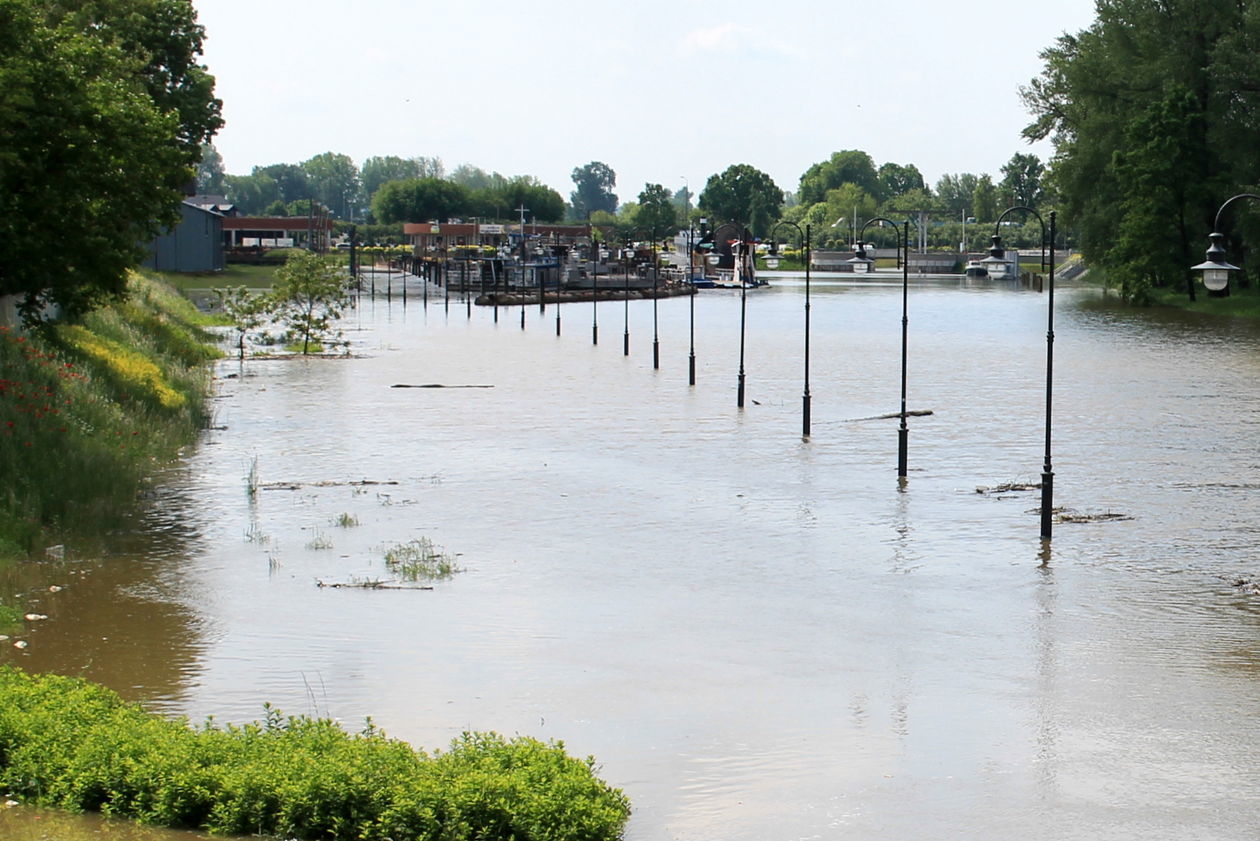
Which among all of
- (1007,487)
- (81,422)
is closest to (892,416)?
(1007,487)

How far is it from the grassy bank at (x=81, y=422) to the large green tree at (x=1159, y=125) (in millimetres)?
65058

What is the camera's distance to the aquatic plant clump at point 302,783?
455 inches

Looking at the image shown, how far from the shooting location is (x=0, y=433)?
25.3m

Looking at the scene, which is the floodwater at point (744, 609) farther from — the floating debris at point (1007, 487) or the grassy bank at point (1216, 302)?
the grassy bank at point (1216, 302)

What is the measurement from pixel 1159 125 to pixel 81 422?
3056 inches

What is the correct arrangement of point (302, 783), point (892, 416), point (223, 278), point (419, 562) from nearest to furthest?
point (302, 783) < point (419, 562) < point (892, 416) < point (223, 278)

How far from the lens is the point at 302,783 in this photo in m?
11.8

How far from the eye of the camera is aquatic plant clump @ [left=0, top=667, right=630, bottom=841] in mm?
11562

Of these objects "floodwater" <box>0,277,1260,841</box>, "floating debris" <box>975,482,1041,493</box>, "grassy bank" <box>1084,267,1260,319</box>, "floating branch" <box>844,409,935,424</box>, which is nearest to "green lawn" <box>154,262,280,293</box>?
"grassy bank" <box>1084,267,1260,319</box>

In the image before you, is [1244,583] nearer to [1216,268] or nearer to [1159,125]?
[1216,268]

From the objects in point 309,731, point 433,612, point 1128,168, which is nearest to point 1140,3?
point 1128,168

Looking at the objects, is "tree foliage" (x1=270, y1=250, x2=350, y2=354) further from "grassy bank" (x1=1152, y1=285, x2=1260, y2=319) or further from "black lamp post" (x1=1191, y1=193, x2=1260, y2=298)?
"grassy bank" (x1=1152, y1=285, x2=1260, y2=319)

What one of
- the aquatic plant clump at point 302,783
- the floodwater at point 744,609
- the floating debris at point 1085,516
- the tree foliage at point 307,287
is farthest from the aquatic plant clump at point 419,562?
the tree foliage at point 307,287

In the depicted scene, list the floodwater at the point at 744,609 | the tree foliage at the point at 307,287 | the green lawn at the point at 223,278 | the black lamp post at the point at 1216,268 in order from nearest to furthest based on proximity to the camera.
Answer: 1. the floodwater at the point at 744,609
2. the black lamp post at the point at 1216,268
3. the tree foliage at the point at 307,287
4. the green lawn at the point at 223,278
